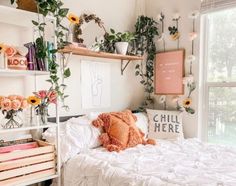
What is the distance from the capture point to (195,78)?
279 centimetres

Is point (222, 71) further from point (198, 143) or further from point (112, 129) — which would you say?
point (112, 129)

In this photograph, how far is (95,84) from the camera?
9.01 feet

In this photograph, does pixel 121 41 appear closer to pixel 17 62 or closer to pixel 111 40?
pixel 111 40

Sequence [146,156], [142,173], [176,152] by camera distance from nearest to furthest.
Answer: [142,173] → [146,156] → [176,152]

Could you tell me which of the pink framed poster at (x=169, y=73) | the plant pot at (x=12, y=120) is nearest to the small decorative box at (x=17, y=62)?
the plant pot at (x=12, y=120)

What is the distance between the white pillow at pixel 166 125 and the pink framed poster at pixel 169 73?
0.31 meters

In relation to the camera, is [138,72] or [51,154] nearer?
[51,154]

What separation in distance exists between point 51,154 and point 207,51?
195 cm

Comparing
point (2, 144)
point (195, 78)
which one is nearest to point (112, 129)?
point (2, 144)

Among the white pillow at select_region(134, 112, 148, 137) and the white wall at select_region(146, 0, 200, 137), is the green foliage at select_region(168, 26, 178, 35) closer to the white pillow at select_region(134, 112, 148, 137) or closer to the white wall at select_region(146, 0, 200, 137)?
the white wall at select_region(146, 0, 200, 137)

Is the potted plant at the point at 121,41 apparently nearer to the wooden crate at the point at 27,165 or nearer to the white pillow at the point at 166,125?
the white pillow at the point at 166,125

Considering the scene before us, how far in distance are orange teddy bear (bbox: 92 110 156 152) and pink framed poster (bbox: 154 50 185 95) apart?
30.6 inches

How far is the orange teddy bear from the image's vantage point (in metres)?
2.27

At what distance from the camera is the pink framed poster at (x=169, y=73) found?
290 centimetres
